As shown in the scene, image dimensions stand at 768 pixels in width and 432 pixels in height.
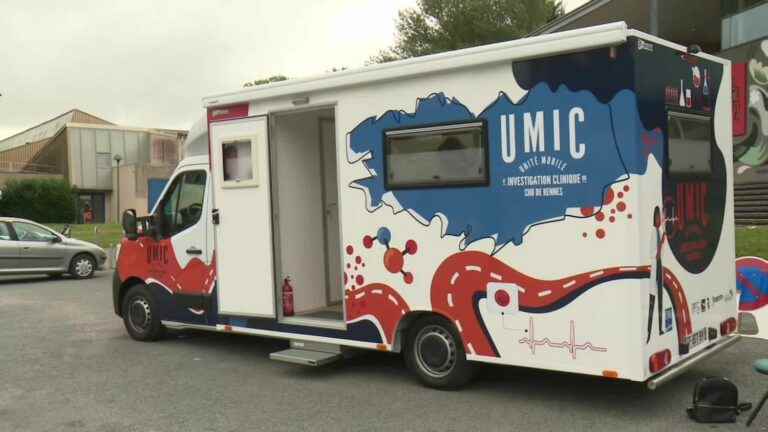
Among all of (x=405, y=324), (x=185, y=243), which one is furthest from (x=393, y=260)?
(x=185, y=243)

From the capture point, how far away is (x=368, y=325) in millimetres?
6379

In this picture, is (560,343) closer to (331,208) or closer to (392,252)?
(392,252)

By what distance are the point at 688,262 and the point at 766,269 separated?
2.41 m

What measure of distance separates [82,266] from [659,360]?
14.6m

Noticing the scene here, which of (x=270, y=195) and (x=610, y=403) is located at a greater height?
(x=270, y=195)

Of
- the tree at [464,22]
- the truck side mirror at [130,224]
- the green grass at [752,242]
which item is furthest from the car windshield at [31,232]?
the tree at [464,22]

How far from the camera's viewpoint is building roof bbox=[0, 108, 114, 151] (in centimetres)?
6928

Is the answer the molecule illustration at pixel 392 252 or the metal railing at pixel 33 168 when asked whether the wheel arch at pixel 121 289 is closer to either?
the molecule illustration at pixel 392 252

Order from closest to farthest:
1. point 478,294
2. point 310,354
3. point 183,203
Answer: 1. point 478,294
2. point 310,354
3. point 183,203

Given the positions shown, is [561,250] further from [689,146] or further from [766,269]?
[766,269]

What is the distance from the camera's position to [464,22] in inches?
1258

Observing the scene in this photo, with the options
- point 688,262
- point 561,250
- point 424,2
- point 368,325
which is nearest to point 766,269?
point 688,262

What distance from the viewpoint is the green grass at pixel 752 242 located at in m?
10.6

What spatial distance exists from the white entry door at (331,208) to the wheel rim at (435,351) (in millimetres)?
1934
